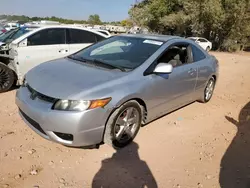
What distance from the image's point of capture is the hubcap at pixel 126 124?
3305 mm

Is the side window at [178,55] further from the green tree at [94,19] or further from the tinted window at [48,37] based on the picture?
the green tree at [94,19]

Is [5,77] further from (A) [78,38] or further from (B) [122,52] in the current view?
(B) [122,52]

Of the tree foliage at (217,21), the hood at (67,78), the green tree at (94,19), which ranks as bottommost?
the hood at (67,78)

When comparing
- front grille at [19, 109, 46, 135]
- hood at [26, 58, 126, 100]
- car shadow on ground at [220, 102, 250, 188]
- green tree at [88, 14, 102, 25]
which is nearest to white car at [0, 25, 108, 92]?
hood at [26, 58, 126, 100]

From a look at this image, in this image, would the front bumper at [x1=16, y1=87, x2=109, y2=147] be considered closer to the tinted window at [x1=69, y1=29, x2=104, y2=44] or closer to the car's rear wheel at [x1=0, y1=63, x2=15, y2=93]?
the car's rear wheel at [x1=0, y1=63, x2=15, y2=93]

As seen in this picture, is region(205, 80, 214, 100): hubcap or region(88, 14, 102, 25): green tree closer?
region(205, 80, 214, 100): hubcap

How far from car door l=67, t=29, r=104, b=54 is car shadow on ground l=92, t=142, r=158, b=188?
3983 mm

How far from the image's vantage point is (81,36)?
675cm

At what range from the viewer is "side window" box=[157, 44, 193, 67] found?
13.4 ft

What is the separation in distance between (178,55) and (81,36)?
10.8ft

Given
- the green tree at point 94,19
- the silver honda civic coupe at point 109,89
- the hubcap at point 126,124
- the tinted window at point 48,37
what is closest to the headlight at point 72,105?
the silver honda civic coupe at point 109,89

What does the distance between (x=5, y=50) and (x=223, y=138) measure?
5100mm

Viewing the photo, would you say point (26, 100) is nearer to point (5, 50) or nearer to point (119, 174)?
point (119, 174)

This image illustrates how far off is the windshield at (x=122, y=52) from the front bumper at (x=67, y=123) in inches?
40.7
